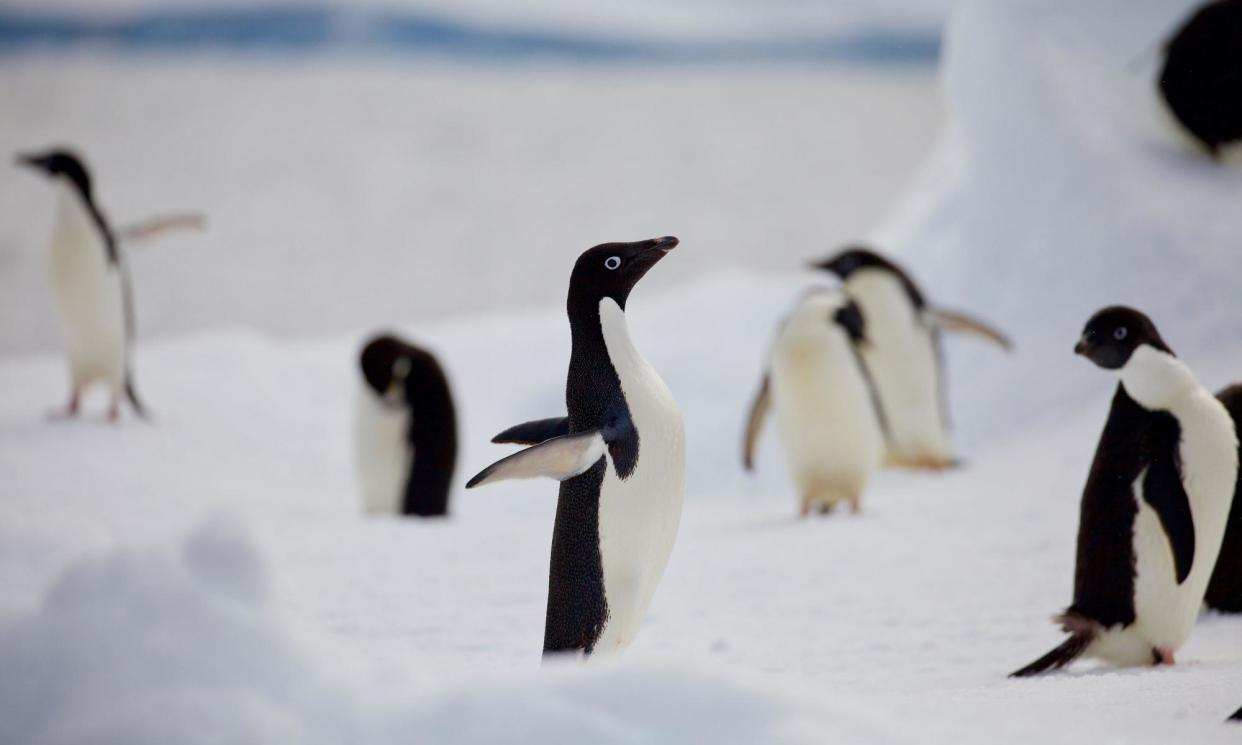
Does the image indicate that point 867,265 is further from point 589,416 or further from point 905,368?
point 589,416

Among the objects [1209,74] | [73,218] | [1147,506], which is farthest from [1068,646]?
[73,218]

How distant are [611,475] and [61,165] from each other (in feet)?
11.2

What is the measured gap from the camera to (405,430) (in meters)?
3.96

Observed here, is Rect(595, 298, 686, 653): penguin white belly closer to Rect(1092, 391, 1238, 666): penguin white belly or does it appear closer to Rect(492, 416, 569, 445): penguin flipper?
Rect(492, 416, 569, 445): penguin flipper

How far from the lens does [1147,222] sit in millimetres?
4527

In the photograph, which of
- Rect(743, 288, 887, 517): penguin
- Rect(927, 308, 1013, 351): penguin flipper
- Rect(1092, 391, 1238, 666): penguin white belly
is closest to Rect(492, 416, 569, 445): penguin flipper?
Rect(1092, 391, 1238, 666): penguin white belly

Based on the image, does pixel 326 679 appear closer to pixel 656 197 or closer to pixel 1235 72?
pixel 1235 72

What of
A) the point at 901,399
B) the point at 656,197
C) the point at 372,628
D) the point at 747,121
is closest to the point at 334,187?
the point at 656,197

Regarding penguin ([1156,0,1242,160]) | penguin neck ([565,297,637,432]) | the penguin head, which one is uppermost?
penguin ([1156,0,1242,160])

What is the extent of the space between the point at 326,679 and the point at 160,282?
744 cm

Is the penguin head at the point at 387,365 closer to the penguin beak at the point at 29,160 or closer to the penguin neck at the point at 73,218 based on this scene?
the penguin neck at the point at 73,218

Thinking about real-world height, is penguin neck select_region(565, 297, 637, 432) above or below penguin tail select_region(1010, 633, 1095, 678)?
above

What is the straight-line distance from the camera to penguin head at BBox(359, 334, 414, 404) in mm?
3885

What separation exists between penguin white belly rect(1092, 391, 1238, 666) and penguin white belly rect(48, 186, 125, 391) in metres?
3.58
